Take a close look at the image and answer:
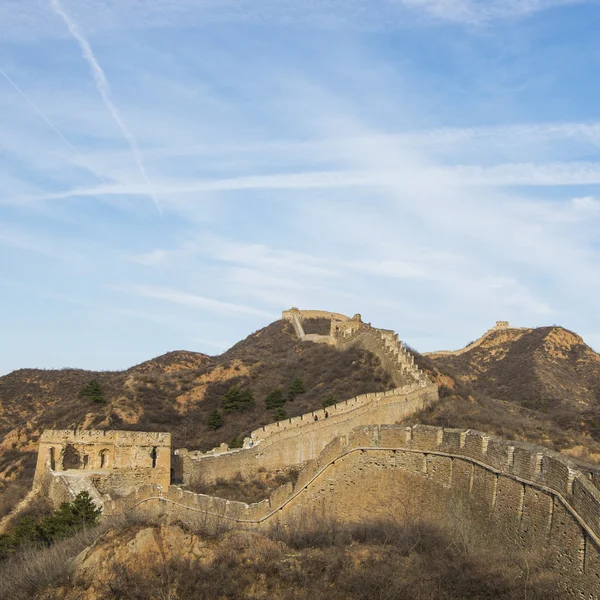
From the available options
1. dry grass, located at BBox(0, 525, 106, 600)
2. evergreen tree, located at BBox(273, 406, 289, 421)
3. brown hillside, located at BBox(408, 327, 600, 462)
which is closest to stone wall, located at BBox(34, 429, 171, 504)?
dry grass, located at BBox(0, 525, 106, 600)

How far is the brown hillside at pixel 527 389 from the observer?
33.9 m

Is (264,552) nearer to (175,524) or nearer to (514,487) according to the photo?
(175,524)

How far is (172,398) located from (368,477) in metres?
35.2

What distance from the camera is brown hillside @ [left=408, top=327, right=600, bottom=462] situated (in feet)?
111

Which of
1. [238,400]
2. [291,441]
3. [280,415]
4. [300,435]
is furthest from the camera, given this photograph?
[238,400]

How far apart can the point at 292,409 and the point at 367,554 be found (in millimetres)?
28761

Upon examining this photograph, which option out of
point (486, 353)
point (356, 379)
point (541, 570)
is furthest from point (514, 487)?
point (486, 353)

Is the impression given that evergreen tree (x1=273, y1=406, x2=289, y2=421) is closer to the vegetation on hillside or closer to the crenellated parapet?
the crenellated parapet

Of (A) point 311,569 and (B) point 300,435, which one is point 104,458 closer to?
(B) point 300,435

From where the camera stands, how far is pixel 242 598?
13.7 metres

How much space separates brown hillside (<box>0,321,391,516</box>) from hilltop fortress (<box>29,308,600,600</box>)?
547cm

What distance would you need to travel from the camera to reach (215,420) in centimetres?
4488

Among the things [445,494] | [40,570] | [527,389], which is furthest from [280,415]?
[527,389]

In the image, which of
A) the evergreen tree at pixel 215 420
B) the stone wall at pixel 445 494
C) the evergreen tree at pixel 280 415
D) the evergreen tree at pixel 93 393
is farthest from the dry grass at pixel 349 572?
the evergreen tree at pixel 93 393
